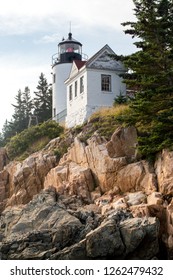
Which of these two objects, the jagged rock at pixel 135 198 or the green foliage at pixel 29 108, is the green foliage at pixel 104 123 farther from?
the green foliage at pixel 29 108

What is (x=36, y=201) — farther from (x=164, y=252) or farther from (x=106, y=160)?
(x=164, y=252)

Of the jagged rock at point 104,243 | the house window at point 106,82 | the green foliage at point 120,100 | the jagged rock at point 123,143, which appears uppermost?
the house window at point 106,82

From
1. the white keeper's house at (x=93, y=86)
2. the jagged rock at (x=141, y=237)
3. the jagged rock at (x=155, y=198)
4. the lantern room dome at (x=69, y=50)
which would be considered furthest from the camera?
the lantern room dome at (x=69, y=50)

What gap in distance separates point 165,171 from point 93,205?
241cm

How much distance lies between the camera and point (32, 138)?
2048 cm

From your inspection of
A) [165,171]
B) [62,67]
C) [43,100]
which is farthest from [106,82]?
[43,100]

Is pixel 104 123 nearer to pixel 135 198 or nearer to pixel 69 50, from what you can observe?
pixel 135 198

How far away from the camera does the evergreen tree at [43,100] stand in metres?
30.2

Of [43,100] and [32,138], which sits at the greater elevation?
[43,100]

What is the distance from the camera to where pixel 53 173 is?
15.6 m

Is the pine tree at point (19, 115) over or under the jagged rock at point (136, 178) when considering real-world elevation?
over

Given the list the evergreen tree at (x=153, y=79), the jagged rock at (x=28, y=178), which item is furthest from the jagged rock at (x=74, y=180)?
the evergreen tree at (x=153, y=79)

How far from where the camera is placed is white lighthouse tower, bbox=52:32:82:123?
75.4 feet

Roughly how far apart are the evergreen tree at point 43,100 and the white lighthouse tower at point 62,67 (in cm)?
608
